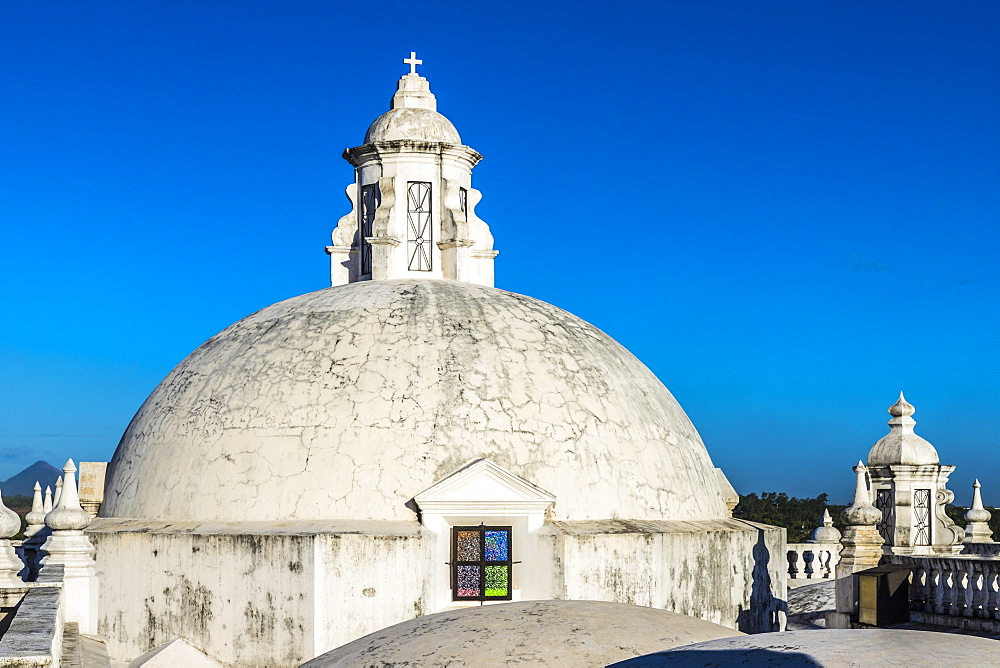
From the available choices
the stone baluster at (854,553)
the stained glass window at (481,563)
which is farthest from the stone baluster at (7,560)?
the stone baluster at (854,553)

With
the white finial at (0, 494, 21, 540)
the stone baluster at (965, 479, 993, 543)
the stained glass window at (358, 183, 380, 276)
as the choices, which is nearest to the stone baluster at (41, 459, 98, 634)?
the white finial at (0, 494, 21, 540)

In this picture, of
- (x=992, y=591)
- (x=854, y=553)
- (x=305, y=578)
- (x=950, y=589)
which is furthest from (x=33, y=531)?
(x=992, y=591)

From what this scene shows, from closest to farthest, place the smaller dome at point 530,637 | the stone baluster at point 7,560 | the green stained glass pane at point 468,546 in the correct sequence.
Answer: the smaller dome at point 530,637
the stone baluster at point 7,560
the green stained glass pane at point 468,546

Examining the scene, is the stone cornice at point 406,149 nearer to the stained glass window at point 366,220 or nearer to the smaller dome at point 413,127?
the smaller dome at point 413,127

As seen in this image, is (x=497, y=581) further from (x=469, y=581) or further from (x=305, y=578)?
(x=305, y=578)

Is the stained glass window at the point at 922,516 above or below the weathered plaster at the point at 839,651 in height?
below

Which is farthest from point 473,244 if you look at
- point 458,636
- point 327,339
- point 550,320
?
point 458,636

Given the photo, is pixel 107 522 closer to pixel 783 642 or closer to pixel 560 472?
pixel 560 472

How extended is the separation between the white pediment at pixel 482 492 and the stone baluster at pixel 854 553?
4532mm

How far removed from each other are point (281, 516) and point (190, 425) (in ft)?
7.24

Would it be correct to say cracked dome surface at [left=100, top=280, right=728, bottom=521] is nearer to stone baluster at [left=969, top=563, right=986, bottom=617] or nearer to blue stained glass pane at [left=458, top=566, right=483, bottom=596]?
blue stained glass pane at [left=458, top=566, right=483, bottom=596]

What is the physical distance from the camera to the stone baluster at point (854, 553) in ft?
54.5

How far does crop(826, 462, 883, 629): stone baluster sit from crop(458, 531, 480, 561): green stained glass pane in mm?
5274

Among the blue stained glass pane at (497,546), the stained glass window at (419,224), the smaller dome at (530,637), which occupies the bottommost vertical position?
the blue stained glass pane at (497,546)
